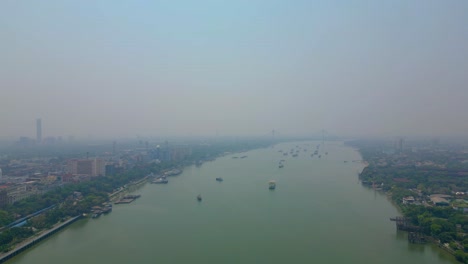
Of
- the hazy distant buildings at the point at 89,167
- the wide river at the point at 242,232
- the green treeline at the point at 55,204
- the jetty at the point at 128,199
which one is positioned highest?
the hazy distant buildings at the point at 89,167

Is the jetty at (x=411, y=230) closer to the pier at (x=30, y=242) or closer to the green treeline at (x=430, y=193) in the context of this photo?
the green treeline at (x=430, y=193)

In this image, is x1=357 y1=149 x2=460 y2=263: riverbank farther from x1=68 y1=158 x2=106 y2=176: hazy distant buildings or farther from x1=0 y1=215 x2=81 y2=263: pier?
x1=68 y1=158 x2=106 y2=176: hazy distant buildings

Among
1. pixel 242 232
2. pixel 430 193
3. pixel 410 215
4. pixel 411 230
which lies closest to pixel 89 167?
pixel 242 232

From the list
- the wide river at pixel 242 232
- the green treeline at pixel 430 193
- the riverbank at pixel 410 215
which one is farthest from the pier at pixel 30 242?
the green treeline at pixel 430 193

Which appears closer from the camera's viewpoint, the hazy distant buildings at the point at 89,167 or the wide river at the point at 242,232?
the wide river at the point at 242,232

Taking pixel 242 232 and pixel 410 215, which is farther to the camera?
pixel 410 215

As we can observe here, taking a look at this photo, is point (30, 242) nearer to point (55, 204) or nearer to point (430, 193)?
point (55, 204)

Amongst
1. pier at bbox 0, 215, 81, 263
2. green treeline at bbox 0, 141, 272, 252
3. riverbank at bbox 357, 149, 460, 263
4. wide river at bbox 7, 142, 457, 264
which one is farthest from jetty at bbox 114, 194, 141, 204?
riverbank at bbox 357, 149, 460, 263

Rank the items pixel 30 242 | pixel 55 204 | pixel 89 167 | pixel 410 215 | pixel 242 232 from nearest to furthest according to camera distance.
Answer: pixel 30 242
pixel 242 232
pixel 410 215
pixel 55 204
pixel 89 167
